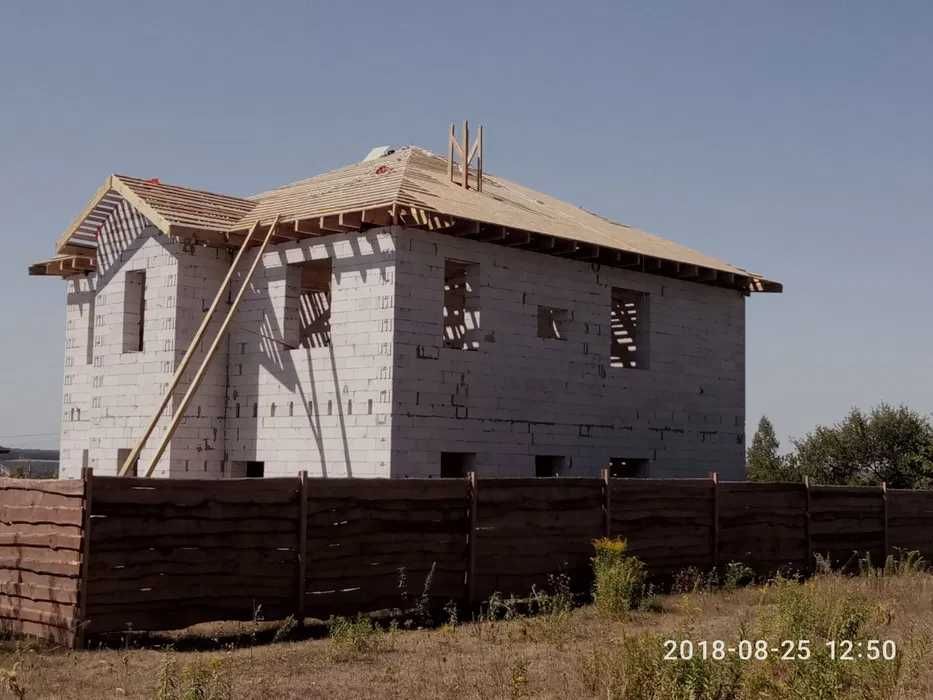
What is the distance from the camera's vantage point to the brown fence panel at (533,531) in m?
15.1

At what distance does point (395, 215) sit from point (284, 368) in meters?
3.91

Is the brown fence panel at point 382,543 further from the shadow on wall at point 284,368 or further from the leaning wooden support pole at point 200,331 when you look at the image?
the leaning wooden support pole at point 200,331

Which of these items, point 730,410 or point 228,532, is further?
point 730,410

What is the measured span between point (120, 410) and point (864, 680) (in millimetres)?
16159

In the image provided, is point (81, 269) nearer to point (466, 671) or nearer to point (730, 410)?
point (730, 410)

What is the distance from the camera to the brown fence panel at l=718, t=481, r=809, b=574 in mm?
18438

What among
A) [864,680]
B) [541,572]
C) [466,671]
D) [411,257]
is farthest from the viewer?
[411,257]

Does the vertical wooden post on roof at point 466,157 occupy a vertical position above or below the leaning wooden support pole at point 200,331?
above

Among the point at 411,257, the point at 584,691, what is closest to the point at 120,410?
the point at 411,257

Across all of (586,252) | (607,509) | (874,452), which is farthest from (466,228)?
(874,452)

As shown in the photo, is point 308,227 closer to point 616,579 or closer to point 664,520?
point 664,520

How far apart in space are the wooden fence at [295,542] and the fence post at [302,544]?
15 millimetres

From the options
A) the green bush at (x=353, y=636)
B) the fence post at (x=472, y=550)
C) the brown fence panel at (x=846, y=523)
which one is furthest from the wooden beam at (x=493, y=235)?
the green bush at (x=353, y=636)

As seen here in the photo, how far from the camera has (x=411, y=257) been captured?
63.3 ft
